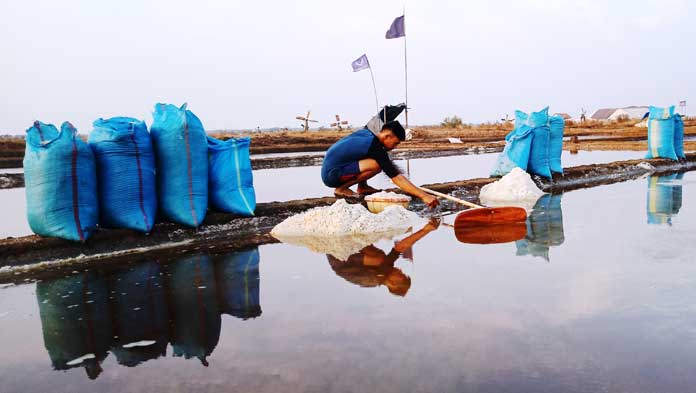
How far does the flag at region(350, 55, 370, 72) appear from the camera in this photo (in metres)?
11.7

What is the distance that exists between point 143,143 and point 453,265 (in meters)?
2.34

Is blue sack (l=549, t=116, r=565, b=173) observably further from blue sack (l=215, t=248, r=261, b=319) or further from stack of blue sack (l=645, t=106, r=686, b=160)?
blue sack (l=215, t=248, r=261, b=319)

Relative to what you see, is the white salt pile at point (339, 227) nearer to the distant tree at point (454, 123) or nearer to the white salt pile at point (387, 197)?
the white salt pile at point (387, 197)

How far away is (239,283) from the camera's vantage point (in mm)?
3051

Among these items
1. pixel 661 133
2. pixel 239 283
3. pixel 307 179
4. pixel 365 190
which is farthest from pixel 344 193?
pixel 661 133

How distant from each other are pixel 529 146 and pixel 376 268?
441 centimetres

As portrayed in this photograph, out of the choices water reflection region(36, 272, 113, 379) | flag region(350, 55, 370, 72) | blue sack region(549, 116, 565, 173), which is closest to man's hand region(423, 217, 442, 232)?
water reflection region(36, 272, 113, 379)

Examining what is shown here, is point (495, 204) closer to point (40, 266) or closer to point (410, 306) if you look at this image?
point (410, 306)

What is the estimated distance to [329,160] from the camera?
16.6 feet

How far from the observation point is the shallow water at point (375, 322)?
1830mm

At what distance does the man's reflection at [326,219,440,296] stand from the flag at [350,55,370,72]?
8235 millimetres

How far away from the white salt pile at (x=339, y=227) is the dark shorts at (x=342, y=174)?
0.52 metres

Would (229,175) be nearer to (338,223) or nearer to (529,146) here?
(338,223)

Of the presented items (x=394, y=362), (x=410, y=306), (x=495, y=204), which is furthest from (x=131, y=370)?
(x=495, y=204)
